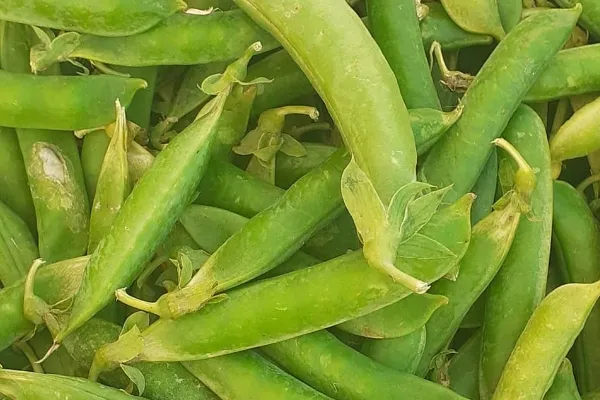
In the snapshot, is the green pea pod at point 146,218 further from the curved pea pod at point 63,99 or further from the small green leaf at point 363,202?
the small green leaf at point 363,202

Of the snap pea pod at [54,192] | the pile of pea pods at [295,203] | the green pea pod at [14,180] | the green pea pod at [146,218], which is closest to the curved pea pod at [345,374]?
the pile of pea pods at [295,203]

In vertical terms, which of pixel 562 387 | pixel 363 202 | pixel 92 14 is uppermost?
pixel 92 14

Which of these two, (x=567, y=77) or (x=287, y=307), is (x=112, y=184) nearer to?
(x=287, y=307)

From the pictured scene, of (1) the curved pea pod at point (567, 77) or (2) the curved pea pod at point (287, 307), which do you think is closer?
(2) the curved pea pod at point (287, 307)

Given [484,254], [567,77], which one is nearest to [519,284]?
[484,254]

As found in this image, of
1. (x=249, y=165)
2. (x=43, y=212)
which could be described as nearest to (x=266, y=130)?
(x=249, y=165)

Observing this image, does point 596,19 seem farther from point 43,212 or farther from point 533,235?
point 43,212

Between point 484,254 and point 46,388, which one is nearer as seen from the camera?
point 46,388
